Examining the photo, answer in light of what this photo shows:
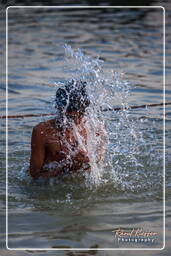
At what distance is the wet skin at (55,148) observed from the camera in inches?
197

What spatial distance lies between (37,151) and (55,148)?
0.51 feet

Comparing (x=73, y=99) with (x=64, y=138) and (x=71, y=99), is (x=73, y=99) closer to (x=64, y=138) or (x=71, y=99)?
(x=71, y=99)

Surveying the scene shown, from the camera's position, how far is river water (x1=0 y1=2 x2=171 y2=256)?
15.1 feet

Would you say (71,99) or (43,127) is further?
(43,127)

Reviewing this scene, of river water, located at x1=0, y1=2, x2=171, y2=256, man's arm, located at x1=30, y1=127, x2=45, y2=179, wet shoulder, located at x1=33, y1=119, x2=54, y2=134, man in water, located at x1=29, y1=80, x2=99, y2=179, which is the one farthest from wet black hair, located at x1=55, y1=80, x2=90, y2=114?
river water, located at x1=0, y1=2, x2=171, y2=256

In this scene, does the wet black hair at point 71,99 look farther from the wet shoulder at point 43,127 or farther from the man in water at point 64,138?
the wet shoulder at point 43,127

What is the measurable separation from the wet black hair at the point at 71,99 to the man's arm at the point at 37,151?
30 centimetres

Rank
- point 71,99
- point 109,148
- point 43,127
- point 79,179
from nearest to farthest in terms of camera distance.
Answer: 1. point 71,99
2. point 43,127
3. point 79,179
4. point 109,148

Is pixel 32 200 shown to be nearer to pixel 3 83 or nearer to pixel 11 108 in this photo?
pixel 11 108

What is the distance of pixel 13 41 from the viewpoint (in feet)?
45.0

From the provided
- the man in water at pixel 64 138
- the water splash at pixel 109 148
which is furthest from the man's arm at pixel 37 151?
the water splash at pixel 109 148

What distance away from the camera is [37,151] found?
5055 millimetres

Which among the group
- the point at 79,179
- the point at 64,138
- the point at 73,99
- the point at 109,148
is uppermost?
the point at 73,99

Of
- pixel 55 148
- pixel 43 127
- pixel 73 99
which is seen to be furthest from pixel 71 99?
pixel 55 148
